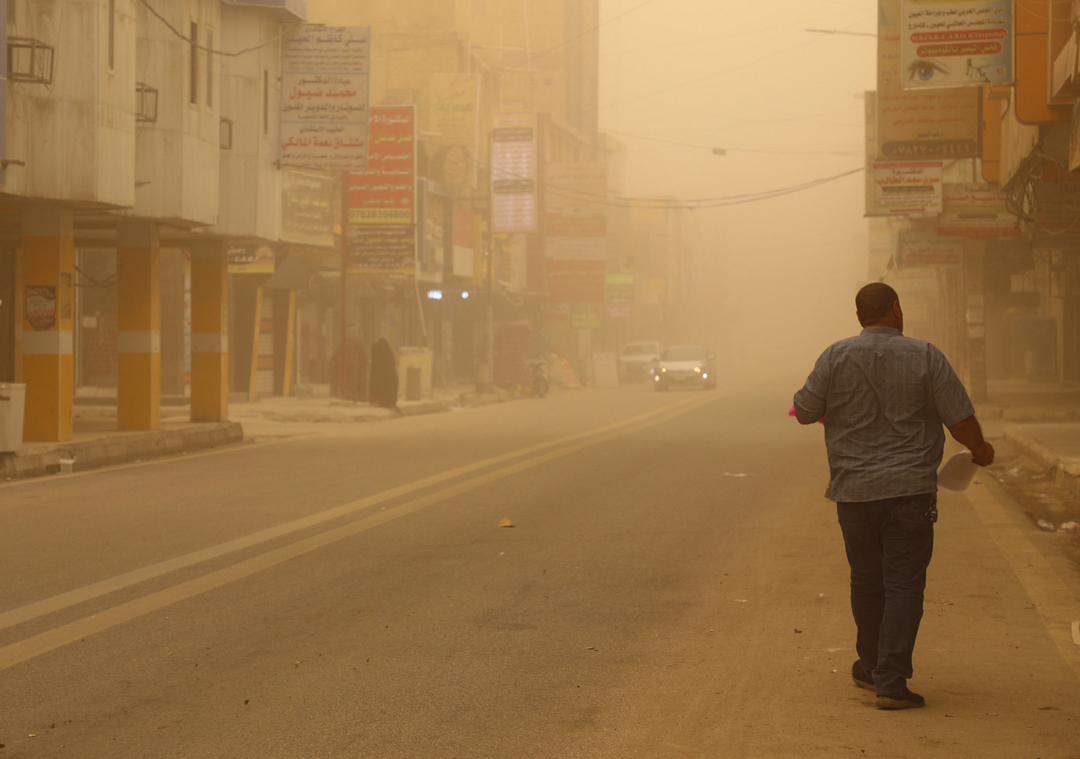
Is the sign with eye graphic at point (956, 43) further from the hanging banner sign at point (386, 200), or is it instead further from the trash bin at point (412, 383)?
the trash bin at point (412, 383)

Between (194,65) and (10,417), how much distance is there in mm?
8046

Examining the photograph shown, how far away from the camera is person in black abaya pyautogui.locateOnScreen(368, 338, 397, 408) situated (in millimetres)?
30239

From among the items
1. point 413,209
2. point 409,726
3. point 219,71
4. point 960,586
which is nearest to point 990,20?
point 960,586

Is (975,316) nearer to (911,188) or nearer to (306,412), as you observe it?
(911,188)

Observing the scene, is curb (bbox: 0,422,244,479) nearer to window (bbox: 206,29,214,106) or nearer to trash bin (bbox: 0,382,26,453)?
trash bin (bbox: 0,382,26,453)

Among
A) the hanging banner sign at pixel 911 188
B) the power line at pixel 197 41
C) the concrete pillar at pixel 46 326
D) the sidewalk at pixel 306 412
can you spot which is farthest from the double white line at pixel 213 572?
the hanging banner sign at pixel 911 188

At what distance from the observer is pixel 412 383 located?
1391 inches

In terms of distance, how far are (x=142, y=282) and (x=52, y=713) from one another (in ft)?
52.8

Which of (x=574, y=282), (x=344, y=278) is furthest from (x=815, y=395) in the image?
(x=574, y=282)

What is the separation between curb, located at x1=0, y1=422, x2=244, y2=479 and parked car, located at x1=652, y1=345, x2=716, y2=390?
2587 cm

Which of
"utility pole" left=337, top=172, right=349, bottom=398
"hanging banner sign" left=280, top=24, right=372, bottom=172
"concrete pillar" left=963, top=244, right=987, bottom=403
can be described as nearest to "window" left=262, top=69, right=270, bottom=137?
"hanging banner sign" left=280, top=24, right=372, bottom=172

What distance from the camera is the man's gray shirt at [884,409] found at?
542 centimetres

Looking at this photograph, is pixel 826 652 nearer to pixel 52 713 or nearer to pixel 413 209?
pixel 52 713

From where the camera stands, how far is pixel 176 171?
64.7ft
